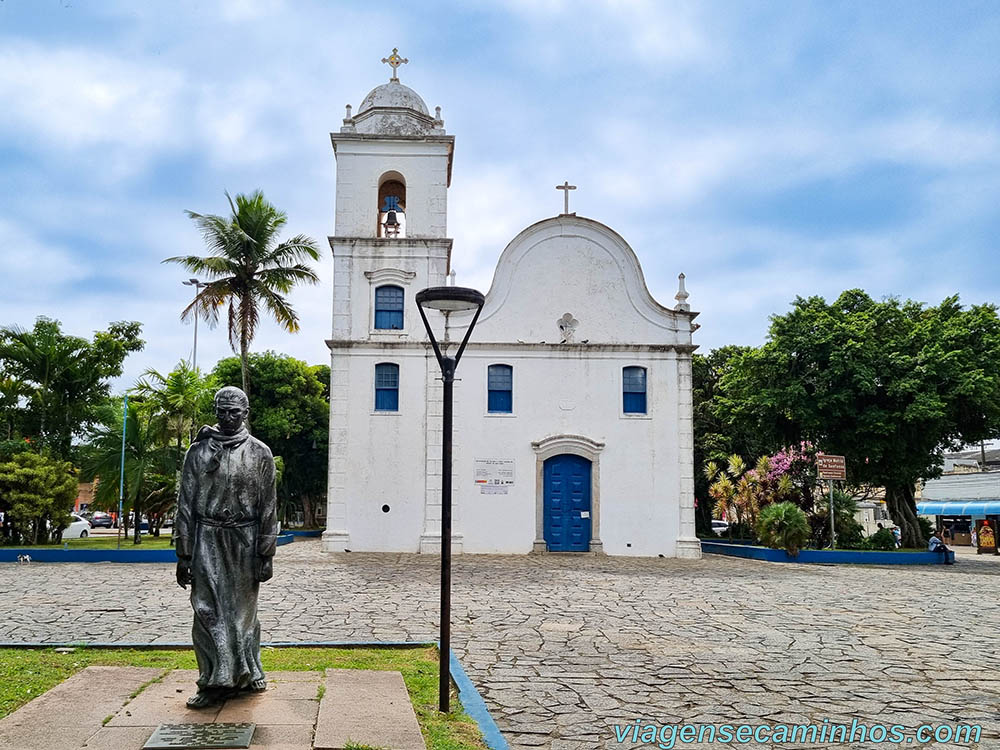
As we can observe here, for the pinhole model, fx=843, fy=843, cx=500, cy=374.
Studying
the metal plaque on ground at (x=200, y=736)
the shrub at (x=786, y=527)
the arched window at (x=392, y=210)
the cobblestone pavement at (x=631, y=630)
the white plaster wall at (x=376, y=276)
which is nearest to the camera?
the metal plaque on ground at (x=200, y=736)

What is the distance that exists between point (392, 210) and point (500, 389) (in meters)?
5.48

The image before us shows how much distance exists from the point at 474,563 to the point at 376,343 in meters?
6.09

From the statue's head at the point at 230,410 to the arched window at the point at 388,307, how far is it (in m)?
15.0

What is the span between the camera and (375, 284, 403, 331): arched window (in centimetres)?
2077

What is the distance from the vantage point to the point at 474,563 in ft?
57.0

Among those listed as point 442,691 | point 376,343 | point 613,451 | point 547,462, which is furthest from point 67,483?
point 442,691

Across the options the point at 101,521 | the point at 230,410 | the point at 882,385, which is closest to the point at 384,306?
the point at 882,385

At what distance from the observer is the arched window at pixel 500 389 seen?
20.5 metres

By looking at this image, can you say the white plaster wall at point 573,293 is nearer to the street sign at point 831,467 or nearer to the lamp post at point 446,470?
the street sign at point 831,467

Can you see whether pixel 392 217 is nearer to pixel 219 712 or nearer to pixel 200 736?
pixel 219 712

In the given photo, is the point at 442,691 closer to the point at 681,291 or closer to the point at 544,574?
the point at 544,574

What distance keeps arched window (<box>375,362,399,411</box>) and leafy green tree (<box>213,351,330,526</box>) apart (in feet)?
40.3

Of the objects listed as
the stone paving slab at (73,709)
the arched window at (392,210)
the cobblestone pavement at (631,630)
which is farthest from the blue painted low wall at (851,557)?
the stone paving slab at (73,709)

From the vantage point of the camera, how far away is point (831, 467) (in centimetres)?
1964
